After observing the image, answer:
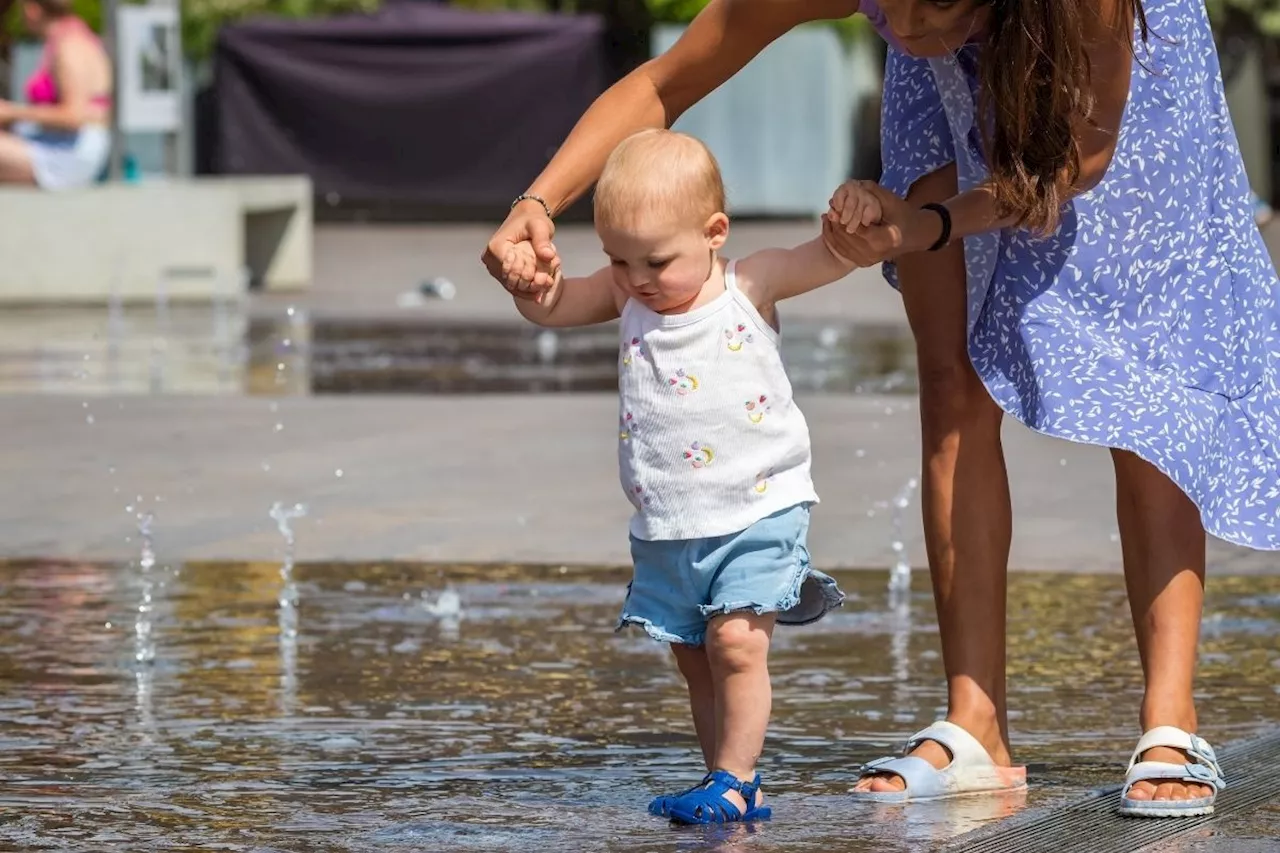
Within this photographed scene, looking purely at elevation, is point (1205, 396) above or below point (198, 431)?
above

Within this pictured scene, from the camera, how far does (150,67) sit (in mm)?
17641

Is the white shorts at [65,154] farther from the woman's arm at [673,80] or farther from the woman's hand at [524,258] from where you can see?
the woman's hand at [524,258]

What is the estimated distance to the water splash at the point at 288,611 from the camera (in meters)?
5.06

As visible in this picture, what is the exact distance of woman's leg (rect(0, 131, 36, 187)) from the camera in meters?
15.8

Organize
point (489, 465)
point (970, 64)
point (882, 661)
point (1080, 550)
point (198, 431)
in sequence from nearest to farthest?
point (970, 64)
point (882, 661)
point (1080, 550)
point (489, 465)
point (198, 431)

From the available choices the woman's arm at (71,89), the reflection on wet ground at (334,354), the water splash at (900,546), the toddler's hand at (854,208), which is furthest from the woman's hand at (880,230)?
the woman's arm at (71,89)

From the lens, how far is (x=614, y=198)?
389 cm

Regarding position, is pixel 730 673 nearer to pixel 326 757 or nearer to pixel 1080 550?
pixel 326 757

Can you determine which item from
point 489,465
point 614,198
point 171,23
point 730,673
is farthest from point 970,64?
point 171,23

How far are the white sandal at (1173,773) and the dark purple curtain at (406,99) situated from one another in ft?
74.4

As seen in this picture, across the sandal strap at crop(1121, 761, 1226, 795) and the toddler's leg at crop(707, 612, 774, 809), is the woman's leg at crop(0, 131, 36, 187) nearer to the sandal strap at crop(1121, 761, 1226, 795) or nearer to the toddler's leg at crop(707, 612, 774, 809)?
the toddler's leg at crop(707, 612, 774, 809)

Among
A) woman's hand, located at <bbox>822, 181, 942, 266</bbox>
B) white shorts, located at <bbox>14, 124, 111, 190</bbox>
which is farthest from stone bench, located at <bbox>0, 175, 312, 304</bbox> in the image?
woman's hand, located at <bbox>822, 181, 942, 266</bbox>

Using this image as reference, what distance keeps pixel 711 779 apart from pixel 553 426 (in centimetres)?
523

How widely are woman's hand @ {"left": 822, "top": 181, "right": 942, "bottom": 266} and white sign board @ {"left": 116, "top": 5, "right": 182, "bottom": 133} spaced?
13.4m
